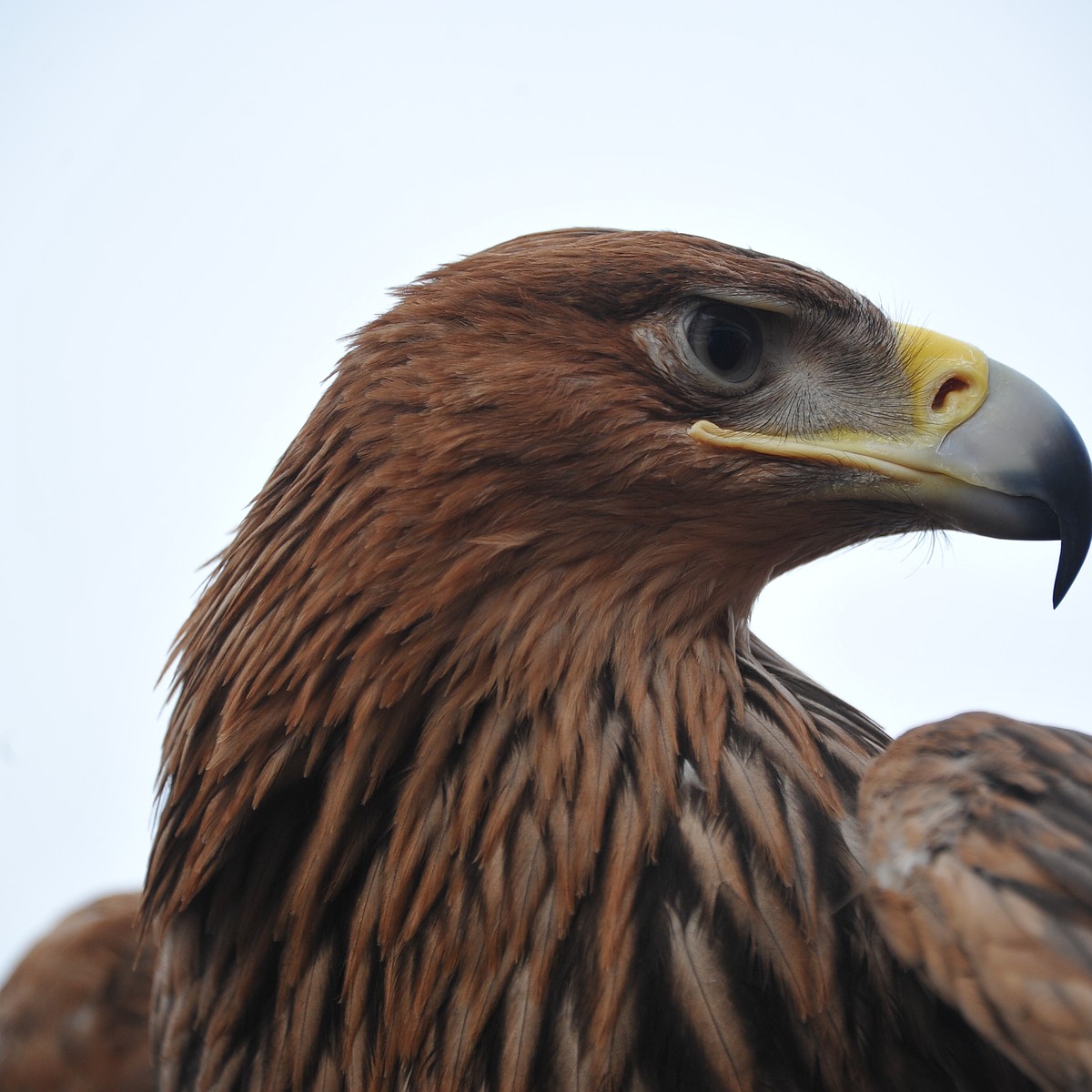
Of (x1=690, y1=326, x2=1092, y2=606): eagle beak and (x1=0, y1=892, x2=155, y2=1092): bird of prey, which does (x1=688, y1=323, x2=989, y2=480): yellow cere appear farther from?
(x1=0, y1=892, x2=155, y2=1092): bird of prey

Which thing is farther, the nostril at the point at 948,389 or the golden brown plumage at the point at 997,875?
the nostril at the point at 948,389

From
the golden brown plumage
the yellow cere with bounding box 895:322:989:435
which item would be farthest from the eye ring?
the golden brown plumage

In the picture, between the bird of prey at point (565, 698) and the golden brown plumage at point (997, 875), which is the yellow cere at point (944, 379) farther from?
the golden brown plumage at point (997, 875)

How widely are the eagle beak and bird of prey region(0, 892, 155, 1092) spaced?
1.72m

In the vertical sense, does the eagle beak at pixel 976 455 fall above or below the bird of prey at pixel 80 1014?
above

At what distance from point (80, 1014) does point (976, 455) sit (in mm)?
2144

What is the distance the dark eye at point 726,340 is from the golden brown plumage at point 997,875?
2.30 ft

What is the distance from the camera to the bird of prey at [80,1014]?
2.26m

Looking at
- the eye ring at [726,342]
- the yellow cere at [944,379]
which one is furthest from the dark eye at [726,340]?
the yellow cere at [944,379]

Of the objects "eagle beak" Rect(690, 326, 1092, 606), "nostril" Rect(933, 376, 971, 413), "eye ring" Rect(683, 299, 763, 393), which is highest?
"eye ring" Rect(683, 299, 763, 393)

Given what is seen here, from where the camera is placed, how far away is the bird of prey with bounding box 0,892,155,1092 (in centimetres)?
226

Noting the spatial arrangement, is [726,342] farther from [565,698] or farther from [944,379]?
[565,698]

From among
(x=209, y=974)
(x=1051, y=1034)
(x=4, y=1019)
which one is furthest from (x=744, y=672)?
(x=4, y=1019)

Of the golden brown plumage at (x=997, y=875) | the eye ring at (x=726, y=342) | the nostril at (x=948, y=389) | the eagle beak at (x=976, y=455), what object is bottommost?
the golden brown plumage at (x=997, y=875)
